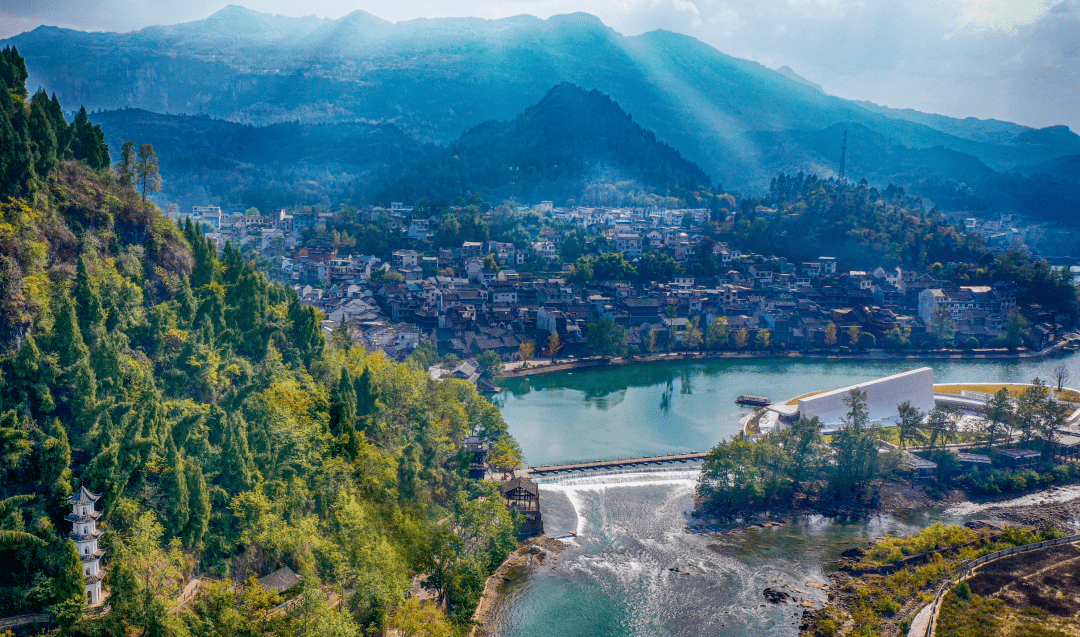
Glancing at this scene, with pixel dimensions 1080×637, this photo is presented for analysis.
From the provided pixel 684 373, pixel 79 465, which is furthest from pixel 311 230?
pixel 79 465

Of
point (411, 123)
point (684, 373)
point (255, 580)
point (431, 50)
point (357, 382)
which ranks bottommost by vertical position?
point (684, 373)

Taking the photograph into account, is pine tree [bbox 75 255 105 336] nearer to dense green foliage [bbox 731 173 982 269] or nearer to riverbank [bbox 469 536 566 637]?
riverbank [bbox 469 536 566 637]

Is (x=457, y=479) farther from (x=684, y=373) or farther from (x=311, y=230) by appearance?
(x=311, y=230)

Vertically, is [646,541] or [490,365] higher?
[490,365]

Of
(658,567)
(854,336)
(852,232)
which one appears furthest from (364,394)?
(852,232)

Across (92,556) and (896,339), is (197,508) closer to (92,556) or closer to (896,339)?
(92,556)

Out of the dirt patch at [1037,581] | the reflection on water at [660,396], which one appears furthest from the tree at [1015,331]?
the dirt patch at [1037,581]

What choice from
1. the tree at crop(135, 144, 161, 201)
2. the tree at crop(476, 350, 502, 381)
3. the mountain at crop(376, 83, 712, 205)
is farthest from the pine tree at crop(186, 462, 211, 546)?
the mountain at crop(376, 83, 712, 205)

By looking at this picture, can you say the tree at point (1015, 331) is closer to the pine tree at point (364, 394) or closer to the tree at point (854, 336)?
the tree at point (854, 336)
